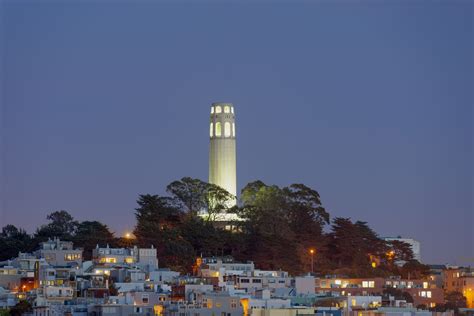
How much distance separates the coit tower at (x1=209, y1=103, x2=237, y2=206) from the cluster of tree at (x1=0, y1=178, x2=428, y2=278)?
1648mm

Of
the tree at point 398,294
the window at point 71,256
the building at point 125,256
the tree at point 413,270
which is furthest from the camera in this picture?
the tree at point 413,270

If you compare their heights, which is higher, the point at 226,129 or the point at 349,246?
the point at 226,129

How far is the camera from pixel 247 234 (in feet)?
264

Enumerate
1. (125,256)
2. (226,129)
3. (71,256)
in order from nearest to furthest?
(71,256)
(125,256)
(226,129)

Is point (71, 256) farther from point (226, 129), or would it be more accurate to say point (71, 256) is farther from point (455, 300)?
point (455, 300)

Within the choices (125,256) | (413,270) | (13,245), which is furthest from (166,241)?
(413,270)

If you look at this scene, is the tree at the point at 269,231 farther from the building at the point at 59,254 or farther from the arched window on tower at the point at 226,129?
the building at the point at 59,254

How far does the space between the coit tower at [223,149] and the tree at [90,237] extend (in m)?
7.25

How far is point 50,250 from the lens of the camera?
248 ft

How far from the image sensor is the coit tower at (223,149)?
86125 mm

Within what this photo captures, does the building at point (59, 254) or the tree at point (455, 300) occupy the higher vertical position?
the building at point (59, 254)

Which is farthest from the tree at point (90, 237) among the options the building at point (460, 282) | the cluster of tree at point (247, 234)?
the building at point (460, 282)

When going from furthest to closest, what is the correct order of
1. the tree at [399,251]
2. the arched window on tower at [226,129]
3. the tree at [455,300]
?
1. the arched window on tower at [226,129]
2. the tree at [399,251]
3. the tree at [455,300]

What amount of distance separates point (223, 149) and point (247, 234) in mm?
7531
